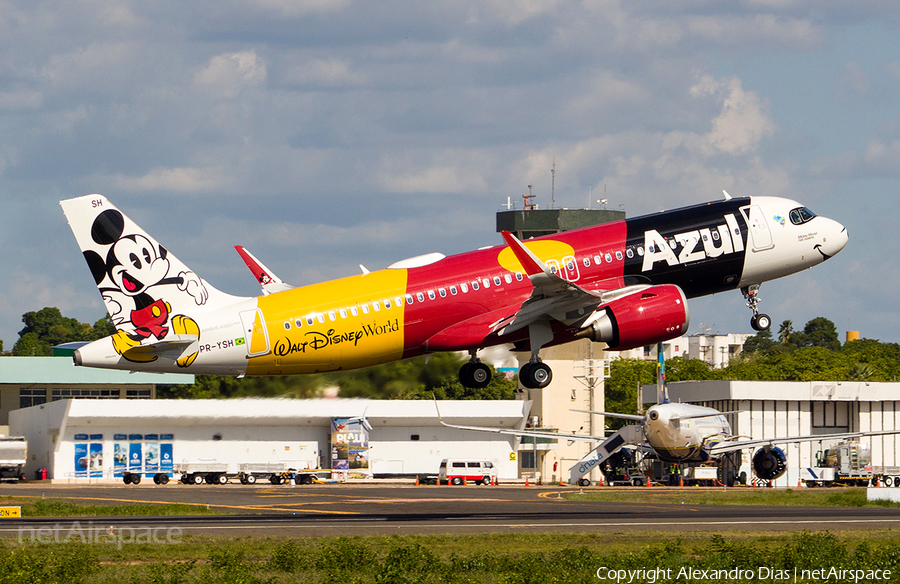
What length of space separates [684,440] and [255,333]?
63.6 m

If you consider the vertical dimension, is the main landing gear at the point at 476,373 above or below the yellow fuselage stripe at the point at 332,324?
below

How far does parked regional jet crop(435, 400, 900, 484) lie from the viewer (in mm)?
101812

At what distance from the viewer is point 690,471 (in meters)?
116

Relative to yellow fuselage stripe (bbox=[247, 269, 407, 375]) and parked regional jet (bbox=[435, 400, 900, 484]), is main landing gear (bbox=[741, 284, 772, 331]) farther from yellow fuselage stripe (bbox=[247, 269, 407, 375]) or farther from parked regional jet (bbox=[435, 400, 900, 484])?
parked regional jet (bbox=[435, 400, 900, 484])

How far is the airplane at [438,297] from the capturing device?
153 ft

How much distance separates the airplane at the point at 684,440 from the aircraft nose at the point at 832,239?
144 feet

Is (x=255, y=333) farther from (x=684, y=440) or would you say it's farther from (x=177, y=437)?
(x=177, y=437)

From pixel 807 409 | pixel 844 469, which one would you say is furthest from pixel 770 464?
pixel 807 409

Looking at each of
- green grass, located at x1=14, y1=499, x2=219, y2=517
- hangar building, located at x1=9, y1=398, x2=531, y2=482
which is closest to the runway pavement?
green grass, located at x1=14, y1=499, x2=219, y2=517

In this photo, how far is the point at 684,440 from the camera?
4050 inches

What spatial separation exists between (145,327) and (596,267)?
1832cm

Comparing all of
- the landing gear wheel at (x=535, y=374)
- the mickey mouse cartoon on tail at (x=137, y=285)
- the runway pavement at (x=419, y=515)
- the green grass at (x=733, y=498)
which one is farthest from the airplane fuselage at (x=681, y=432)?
the mickey mouse cartoon on tail at (x=137, y=285)

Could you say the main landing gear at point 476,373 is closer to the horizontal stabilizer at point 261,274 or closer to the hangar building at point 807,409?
the horizontal stabilizer at point 261,274

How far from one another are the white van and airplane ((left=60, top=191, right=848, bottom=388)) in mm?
65597
